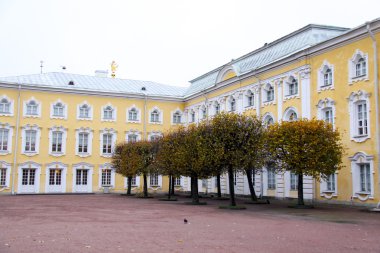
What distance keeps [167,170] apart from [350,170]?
13914 millimetres

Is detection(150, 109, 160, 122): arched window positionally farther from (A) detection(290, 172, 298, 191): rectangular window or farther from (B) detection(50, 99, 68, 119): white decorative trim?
(A) detection(290, 172, 298, 191): rectangular window

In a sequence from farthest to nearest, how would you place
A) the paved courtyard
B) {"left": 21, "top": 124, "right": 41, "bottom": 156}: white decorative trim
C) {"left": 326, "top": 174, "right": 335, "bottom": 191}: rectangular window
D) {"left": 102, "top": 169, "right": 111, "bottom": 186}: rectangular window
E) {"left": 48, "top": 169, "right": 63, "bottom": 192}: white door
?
1. {"left": 102, "top": 169, "right": 111, "bottom": 186}: rectangular window
2. {"left": 48, "top": 169, "right": 63, "bottom": 192}: white door
3. {"left": 21, "top": 124, "right": 41, "bottom": 156}: white decorative trim
4. {"left": 326, "top": 174, "right": 335, "bottom": 191}: rectangular window
5. the paved courtyard

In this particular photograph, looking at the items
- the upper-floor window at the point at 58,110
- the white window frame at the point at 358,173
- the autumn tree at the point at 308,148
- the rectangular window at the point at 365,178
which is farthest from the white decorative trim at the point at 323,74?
the upper-floor window at the point at 58,110

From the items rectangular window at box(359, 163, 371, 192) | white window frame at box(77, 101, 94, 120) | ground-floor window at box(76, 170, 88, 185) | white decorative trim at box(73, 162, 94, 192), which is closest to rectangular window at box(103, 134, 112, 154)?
white decorative trim at box(73, 162, 94, 192)

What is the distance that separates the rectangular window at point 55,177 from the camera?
49.2 m

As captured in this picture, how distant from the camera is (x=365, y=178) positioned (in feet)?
93.5

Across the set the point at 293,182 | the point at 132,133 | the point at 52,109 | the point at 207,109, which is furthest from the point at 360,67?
the point at 52,109

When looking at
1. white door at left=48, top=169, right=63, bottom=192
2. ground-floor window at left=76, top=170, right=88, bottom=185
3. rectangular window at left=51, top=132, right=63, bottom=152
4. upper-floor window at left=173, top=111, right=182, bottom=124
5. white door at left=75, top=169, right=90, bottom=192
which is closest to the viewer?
white door at left=48, top=169, right=63, bottom=192

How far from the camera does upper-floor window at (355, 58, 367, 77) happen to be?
29180mm

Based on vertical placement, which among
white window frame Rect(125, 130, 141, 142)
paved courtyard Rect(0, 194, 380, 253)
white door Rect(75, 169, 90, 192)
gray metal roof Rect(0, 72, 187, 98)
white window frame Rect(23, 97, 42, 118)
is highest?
gray metal roof Rect(0, 72, 187, 98)

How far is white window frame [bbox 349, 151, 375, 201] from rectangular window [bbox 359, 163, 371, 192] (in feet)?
0.61

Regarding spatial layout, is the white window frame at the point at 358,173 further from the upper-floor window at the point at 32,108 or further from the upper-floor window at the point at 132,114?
the upper-floor window at the point at 32,108

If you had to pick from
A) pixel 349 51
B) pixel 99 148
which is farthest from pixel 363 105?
pixel 99 148

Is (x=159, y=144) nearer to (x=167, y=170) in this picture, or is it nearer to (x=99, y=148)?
(x=167, y=170)
